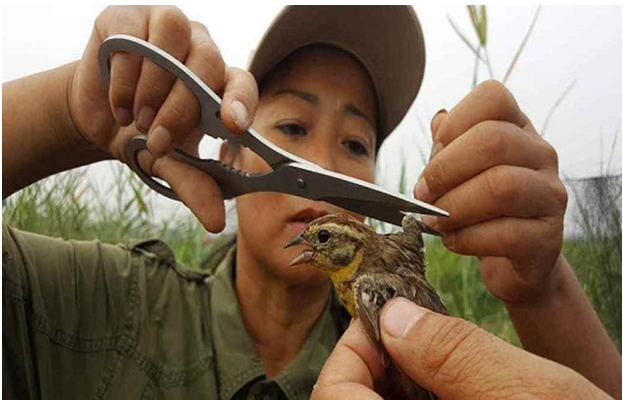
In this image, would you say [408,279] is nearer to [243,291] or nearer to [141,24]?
[141,24]

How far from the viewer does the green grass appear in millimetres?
1300

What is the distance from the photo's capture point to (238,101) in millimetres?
715

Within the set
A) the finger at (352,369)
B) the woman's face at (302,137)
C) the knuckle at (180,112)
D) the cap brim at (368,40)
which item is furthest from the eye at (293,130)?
the finger at (352,369)

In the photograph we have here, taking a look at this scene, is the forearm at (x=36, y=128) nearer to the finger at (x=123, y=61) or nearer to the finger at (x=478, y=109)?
the finger at (x=123, y=61)

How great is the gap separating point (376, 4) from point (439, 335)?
82cm

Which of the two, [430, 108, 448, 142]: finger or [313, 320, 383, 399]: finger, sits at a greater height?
[430, 108, 448, 142]: finger

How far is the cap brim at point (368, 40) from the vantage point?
1.20 meters

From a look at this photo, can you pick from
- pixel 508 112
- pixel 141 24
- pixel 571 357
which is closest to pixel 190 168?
pixel 141 24

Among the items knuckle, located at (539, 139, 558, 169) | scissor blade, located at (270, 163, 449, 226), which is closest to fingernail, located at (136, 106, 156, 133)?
scissor blade, located at (270, 163, 449, 226)

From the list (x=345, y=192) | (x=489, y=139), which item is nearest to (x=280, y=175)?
(x=345, y=192)

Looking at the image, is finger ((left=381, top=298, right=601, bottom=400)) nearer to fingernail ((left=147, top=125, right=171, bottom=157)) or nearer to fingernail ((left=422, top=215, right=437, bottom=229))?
fingernail ((left=422, top=215, right=437, bottom=229))

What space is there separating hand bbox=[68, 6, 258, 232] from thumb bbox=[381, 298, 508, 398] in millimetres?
272

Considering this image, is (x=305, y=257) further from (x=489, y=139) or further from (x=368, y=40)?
(x=368, y=40)

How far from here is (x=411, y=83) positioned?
1345 millimetres
